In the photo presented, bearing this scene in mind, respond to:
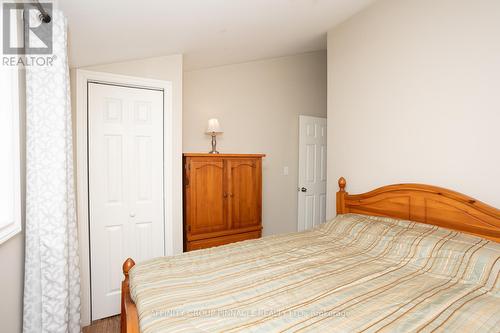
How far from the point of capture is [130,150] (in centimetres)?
244

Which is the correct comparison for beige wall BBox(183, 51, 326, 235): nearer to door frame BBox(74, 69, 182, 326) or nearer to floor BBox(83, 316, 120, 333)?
door frame BBox(74, 69, 182, 326)

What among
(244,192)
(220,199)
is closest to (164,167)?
(220,199)

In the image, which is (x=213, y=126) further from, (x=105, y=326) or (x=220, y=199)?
(x=105, y=326)

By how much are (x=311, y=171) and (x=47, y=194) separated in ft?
10.6

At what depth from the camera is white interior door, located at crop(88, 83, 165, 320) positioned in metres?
2.32

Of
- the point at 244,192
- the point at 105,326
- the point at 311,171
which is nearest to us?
the point at 105,326

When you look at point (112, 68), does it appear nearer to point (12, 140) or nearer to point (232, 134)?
point (12, 140)

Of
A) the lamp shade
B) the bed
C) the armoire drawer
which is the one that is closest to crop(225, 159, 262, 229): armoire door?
the armoire drawer

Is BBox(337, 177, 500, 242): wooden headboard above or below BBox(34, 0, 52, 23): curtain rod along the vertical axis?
below

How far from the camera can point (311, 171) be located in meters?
3.95

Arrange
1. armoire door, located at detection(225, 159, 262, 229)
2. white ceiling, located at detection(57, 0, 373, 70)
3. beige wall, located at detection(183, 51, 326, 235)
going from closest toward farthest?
white ceiling, located at detection(57, 0, 373, 70), armoire door, located at detection(225, 159, 262, 229), beige wall, located at detection(183, 51, 326, 235)

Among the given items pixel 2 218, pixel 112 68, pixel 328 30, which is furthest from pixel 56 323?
pixel 328 30

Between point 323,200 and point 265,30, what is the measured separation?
2607 mm

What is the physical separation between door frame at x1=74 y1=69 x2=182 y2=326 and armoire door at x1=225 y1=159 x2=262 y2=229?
1.87 feet
